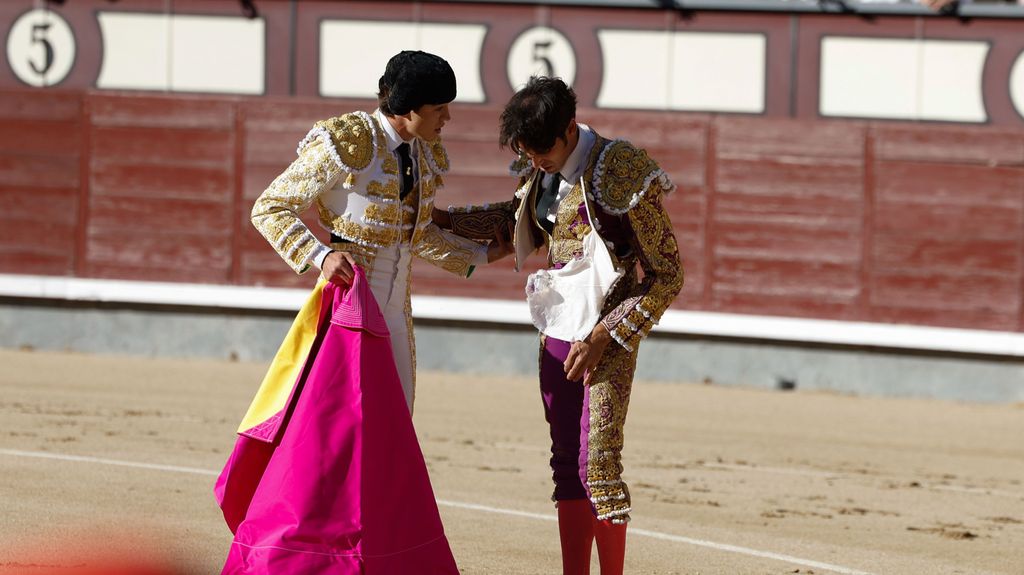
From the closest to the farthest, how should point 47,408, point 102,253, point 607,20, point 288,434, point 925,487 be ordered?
point 288,434, point 925,487, point 47,408, point 607,20, point 102,253

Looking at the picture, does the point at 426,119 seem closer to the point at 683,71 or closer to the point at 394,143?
the point at 394,143

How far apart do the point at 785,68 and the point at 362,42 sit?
239cm

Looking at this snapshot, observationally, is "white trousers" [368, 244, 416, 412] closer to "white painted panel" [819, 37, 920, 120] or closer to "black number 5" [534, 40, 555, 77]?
"black number 5" [534, 40, 555, 77]

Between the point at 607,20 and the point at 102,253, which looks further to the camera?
the point at 102,253

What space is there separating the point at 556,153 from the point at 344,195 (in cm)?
47

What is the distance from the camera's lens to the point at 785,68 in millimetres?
9289

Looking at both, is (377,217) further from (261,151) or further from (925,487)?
(261,151)

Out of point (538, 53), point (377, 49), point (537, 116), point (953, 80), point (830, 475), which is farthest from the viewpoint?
point (377, 49)

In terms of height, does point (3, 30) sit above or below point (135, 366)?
above

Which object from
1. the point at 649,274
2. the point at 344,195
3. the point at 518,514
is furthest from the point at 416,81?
the point at 518,514

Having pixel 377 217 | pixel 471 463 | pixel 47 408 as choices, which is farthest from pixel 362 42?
pixel 377 217

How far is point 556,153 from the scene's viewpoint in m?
3.58

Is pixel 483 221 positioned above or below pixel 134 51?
below

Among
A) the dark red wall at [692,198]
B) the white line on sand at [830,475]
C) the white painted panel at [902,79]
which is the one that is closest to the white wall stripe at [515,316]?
Result: the dark red wall at [692,198]
